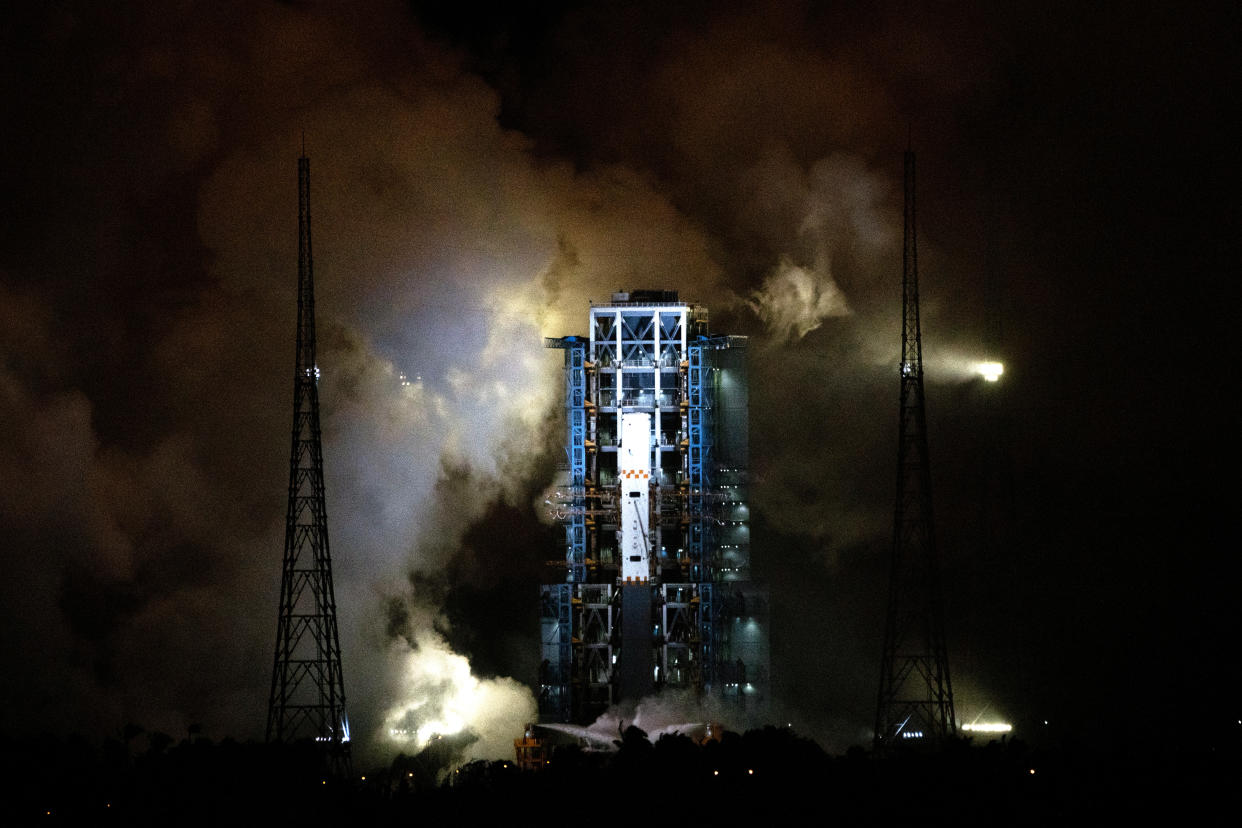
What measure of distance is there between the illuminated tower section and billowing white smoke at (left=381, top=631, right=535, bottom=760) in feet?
4.79

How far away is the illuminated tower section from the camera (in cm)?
5772

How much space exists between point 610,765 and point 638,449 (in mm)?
11122

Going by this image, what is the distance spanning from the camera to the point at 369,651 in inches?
2271

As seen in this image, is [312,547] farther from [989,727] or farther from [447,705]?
[989,727]

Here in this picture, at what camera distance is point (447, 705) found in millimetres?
57250

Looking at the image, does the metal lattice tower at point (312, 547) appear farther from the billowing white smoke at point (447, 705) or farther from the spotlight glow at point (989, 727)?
the spotlight glow at point (989, 727)

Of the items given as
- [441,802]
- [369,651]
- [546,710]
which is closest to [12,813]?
[441,802]

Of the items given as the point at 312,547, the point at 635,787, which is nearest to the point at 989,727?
the point at 635,787

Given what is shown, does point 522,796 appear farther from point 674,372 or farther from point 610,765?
point 674,372

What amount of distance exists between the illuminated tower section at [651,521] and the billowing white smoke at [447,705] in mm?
1460

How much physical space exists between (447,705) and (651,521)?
324 inches

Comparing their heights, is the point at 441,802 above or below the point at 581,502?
below

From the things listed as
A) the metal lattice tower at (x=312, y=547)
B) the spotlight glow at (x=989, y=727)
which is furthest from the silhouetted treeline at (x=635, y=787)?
the spotlight glow at (x=989, y=727)

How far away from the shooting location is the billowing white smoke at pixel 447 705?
5650 cm
